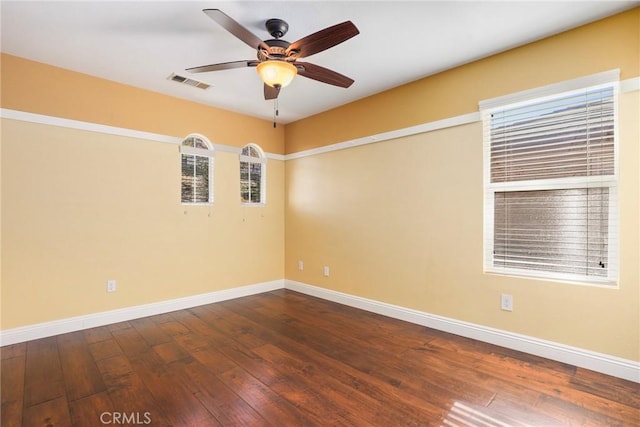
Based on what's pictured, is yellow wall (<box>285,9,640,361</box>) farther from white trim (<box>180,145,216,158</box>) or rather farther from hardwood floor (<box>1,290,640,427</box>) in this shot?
white trim (<box>180,145,216,158</box>)

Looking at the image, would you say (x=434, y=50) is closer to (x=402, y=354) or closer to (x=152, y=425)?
(x=402, y=354)

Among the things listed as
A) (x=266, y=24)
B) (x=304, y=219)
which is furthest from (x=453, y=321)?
(x=266, y=24)

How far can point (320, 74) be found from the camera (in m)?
2.44

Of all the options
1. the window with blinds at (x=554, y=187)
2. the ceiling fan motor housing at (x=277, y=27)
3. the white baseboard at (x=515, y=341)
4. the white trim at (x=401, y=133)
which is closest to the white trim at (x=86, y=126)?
the white trim at (x=401, y=133)

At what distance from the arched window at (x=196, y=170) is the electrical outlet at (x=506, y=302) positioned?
11.8 feet

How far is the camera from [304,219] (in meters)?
4.78

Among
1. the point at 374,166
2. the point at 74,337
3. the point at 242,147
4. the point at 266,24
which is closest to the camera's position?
the point at 266,24

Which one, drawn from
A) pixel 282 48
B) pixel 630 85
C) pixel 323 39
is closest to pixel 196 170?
pixel 282 48

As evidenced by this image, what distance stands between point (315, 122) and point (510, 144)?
2.65 metres

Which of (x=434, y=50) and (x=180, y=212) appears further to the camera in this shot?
(x=180, y=212)

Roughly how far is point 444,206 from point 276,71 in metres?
2.13

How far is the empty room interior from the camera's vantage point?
2.14 metres

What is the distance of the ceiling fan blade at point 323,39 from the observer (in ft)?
5.96

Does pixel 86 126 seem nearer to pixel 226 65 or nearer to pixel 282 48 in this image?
pixel 226 65
